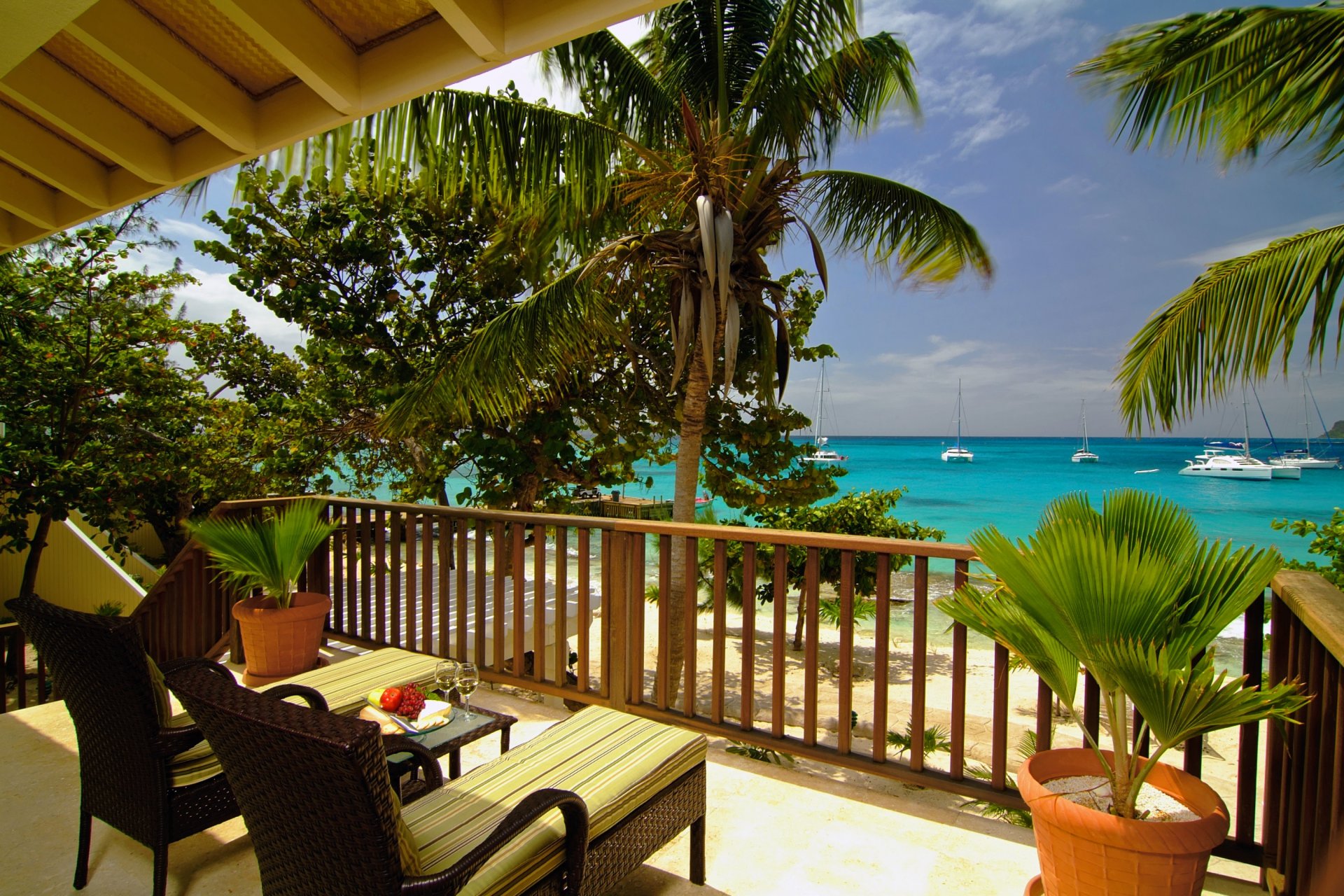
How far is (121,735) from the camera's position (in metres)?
2.11

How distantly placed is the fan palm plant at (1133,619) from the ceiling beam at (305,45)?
2610 millimetres

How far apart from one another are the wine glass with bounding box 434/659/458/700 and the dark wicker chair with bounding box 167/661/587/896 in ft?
3.16

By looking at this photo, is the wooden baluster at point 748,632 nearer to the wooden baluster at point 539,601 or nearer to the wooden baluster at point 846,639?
the wooden baluster at point 846,639

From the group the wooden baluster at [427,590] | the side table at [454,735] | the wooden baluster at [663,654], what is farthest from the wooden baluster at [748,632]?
the wooden baluster at [427,590]

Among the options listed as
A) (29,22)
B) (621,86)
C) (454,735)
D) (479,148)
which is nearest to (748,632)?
(454,735)

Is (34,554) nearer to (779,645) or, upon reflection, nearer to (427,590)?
(427,590)

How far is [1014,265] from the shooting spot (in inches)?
2328

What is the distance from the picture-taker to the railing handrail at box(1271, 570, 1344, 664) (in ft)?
4.99

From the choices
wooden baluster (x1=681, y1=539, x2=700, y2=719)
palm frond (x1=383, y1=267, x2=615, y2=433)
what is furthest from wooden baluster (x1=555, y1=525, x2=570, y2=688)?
palm frond (x1=383, y1=267, x2=615, y2=433)

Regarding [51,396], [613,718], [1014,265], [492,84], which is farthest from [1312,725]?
[1014,265]

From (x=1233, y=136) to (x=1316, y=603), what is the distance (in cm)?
593

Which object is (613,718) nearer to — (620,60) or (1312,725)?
(1312,725)

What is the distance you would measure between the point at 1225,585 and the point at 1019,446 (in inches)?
3394

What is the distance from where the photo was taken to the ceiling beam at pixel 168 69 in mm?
2385
